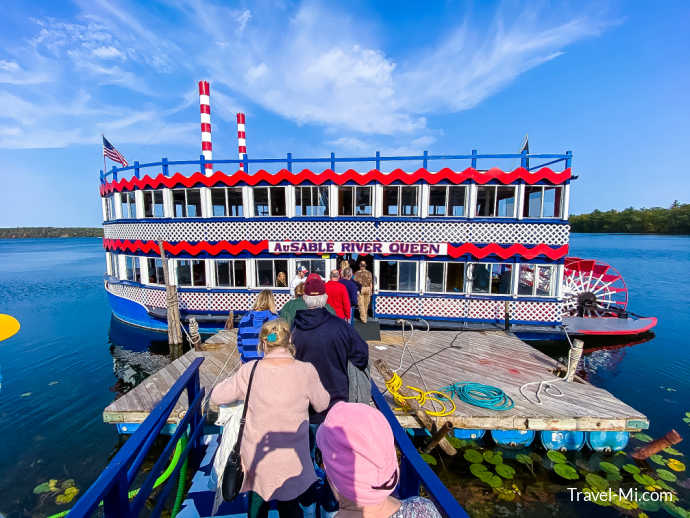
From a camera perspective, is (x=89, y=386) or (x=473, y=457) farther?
(x=89, y=386)

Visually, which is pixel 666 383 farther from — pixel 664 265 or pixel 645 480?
pixel 664 265

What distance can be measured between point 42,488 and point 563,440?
11.5 m

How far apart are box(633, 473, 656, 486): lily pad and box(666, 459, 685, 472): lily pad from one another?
3.73 feet

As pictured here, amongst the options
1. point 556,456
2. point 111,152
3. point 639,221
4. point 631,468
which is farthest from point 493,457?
point 639,221

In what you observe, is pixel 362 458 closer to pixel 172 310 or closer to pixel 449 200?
pixel 172 310

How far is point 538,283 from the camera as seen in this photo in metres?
13.4

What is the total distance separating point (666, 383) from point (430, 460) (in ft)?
40.1

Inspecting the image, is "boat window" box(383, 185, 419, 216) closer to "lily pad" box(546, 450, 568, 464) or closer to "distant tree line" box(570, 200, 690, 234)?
"lily pad" box(546, 450, 568, 464)

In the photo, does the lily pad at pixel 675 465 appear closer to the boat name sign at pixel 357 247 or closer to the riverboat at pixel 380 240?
the riverboat at pixel 380 240

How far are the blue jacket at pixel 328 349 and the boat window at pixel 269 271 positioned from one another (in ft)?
36.3

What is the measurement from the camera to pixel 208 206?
13.9 m

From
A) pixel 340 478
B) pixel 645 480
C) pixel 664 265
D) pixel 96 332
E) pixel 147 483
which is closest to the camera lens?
pixel 340 478

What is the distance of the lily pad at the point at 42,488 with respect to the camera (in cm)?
691

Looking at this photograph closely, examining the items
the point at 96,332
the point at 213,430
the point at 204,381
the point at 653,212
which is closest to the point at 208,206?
the point at 204,381
